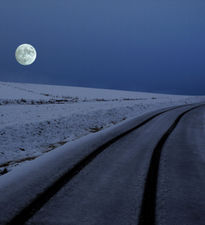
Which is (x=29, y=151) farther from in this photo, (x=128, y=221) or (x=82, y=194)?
(x=128, y=221)

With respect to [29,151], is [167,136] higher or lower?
higher

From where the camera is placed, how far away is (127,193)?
390 cm

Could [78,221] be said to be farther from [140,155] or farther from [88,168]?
[140,155]

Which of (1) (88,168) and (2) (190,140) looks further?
(2) (190,140)

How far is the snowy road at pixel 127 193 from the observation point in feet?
10.1

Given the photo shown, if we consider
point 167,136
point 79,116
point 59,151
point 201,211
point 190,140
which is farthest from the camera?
point 79,116

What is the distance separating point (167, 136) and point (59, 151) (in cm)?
476

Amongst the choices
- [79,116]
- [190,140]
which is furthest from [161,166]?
[79,116]

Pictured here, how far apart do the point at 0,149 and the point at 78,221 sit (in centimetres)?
615

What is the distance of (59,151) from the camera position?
685 cm

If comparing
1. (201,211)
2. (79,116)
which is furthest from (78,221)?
(79,116)

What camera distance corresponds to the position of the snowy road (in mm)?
3082

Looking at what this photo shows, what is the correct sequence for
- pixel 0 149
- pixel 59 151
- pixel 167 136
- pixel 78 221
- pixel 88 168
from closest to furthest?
pixel 78 221 < pixel 88 168 < pixel 59 151 < pixel 0 149 < pixel 167 136

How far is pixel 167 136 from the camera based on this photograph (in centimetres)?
945
